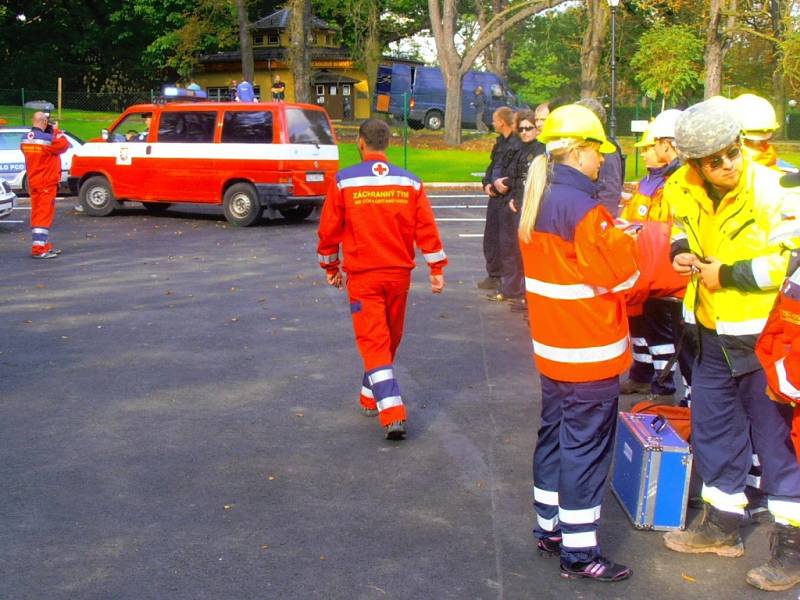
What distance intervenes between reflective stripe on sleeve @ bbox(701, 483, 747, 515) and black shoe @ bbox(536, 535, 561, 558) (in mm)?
728

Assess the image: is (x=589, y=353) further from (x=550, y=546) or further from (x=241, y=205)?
(x=241, y=205)

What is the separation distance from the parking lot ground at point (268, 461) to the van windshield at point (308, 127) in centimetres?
635

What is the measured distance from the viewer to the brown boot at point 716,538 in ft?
16.0

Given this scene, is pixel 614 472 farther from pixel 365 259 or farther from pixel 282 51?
pixel 282 51

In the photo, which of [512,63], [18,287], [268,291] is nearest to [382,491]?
[268,291]

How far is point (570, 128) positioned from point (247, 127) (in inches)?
546

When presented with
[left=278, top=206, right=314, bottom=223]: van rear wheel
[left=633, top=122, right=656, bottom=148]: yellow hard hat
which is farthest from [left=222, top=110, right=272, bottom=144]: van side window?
[left=633, top=122, right=656, bottom=148]: yellow hard hat

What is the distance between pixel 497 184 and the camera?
1056cm

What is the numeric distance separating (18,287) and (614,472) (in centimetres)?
853

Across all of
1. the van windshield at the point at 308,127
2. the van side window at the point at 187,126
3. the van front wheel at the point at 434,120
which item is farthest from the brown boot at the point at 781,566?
the van front wheel at the point at 434,120

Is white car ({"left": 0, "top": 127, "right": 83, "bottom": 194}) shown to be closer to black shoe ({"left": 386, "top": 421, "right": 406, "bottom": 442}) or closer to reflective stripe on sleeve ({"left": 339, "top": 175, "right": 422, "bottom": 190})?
reflective stripe on sleeve ({"left": 339, "top": 175, "right": 422, "bottom": 190})

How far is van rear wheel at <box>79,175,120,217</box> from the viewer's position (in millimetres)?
19516

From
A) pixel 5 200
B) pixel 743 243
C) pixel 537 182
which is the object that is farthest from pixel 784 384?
pixel 5 200

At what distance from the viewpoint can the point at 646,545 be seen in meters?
5.01
